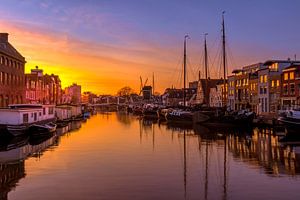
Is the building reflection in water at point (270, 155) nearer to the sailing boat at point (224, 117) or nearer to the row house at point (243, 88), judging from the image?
the sailing boat at point (224, 117)

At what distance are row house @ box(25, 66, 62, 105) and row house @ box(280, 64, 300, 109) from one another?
5964 centimetres

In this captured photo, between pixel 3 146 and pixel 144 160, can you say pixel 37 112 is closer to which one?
pixel 3 146

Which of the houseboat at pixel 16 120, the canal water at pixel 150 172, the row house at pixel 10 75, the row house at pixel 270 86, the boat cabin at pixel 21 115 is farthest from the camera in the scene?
the row house at pixel 270 86

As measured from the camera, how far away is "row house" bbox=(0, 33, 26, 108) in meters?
73.8

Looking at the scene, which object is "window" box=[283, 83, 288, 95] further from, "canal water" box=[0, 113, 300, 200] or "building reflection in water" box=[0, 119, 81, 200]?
Result: "building reflection in water" box=[0, 119, 81, 200]

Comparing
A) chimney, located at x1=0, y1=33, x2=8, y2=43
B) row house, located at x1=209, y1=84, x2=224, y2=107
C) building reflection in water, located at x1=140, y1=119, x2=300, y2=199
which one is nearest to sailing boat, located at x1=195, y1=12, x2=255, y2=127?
building reflection in water, located at x1=140, y1=119, x2=300, y2=199

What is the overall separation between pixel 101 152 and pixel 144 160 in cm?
639

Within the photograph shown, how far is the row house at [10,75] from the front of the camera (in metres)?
73.8

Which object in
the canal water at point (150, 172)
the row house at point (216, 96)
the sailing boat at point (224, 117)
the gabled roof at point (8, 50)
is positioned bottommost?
the canal water at point (150, 172)

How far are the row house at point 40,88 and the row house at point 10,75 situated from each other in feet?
59.3

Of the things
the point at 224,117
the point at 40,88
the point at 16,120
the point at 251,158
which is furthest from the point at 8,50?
the point at 251,158

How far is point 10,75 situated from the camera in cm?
7850

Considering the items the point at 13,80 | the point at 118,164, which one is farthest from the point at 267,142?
the point at 13,80

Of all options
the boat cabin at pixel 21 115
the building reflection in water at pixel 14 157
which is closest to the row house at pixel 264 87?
the boat cabin at pixel 21 115
